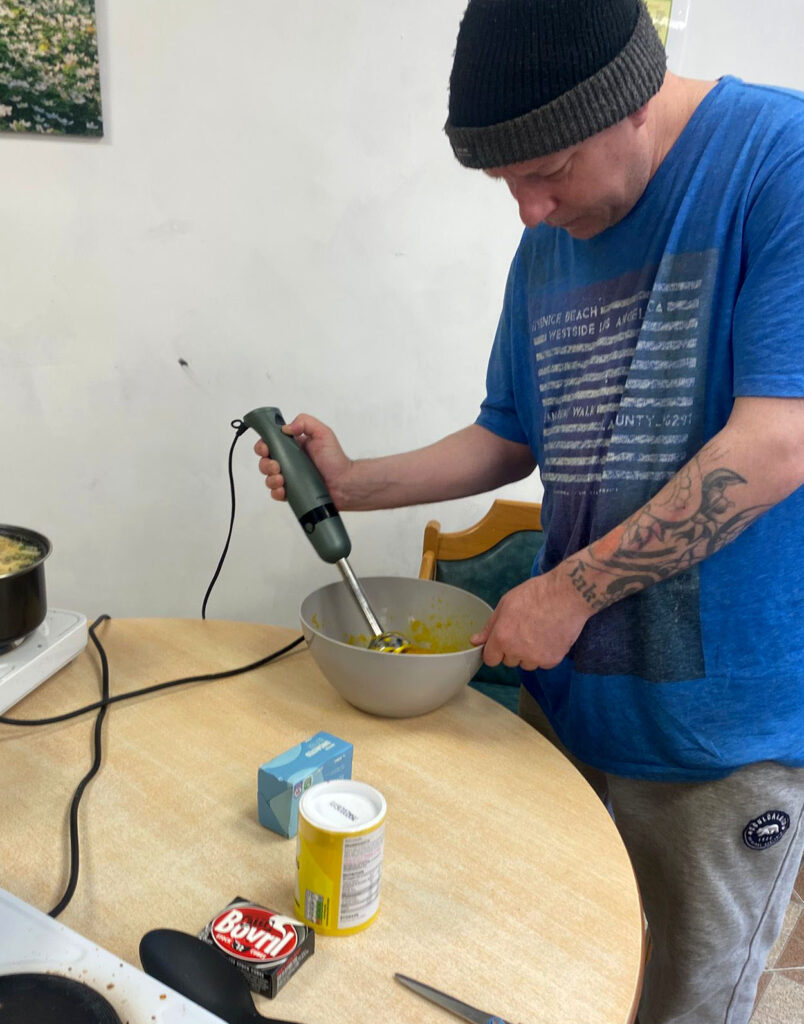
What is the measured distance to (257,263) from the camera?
1.66 m

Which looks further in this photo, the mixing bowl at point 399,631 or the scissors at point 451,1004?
the mixing bowl at point 399,631

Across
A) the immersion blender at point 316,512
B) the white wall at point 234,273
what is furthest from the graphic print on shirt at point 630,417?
the white wall at point 234,273

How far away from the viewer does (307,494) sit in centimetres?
109

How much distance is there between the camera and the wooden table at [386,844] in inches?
23.9

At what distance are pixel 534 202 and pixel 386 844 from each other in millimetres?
701

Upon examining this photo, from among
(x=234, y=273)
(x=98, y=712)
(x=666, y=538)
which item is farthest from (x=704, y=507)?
(x=234, y=273)

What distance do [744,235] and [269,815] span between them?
0.77 metres

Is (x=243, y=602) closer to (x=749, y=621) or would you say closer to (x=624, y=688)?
(x=624, y=688)

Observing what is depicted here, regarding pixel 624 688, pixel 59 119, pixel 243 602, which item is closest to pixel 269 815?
pixel 624 688

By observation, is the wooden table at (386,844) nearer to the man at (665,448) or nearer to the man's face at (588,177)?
the man at (665,448)

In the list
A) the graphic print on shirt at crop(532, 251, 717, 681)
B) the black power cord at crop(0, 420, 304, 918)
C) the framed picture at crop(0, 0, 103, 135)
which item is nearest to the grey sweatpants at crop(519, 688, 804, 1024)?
the graphic print on shirt at crop(532, 251, 717, 681)

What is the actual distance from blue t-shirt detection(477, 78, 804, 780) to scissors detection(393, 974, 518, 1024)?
0.45 metres

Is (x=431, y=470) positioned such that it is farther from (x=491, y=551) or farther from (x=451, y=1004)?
(x=451, y=1004)

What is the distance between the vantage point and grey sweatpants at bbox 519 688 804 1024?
92 centimetres
